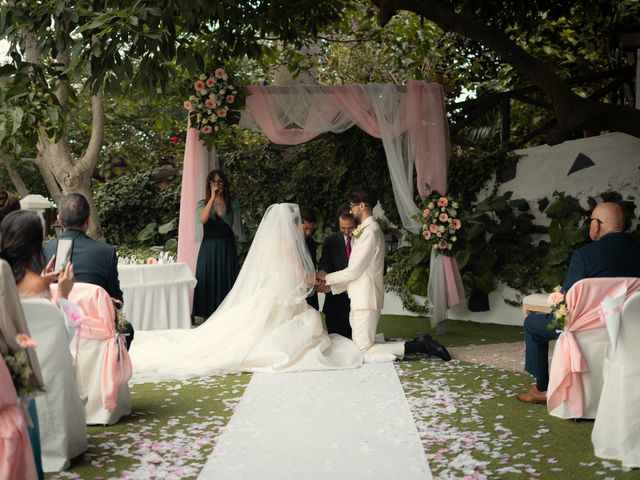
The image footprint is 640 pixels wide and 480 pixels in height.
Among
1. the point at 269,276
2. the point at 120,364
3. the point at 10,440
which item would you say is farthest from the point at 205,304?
the point at 10,440

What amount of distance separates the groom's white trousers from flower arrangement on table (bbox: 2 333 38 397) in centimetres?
435

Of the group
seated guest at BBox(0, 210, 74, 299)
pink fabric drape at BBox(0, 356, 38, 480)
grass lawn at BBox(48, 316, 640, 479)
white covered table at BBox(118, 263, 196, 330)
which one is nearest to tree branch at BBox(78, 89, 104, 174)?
white covered table at BBox(118, 263, 196, 330)

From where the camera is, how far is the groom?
7340 millimetres

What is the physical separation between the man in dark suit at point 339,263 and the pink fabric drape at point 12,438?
5.12 m

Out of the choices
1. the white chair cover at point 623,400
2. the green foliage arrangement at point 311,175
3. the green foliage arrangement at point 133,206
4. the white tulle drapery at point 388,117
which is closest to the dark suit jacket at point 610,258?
the white chair cover at point 623,400

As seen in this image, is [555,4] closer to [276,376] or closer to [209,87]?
[209,87]

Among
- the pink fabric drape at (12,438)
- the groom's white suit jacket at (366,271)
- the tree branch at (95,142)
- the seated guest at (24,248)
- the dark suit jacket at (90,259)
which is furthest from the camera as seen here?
the tree branch at (95,142)

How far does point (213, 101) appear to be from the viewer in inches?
349

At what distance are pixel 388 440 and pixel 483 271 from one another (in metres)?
5.80

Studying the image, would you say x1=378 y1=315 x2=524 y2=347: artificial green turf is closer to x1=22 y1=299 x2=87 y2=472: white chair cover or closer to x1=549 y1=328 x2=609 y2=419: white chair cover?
x1=549 y1=328 x2=609 y2=419: white chair cover

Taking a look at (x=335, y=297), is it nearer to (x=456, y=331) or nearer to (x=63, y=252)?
(x=456, y=331)

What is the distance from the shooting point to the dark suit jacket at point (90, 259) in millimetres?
5129

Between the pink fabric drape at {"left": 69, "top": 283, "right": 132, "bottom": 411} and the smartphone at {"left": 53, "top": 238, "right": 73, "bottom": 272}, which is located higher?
the smartphone at {"left": 53, "top": 238, "right": 73, "bottom": 272}

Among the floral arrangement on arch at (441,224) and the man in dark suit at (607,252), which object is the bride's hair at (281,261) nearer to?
the floral arrangement on arch at (441,224)
